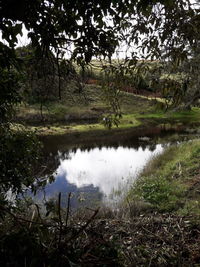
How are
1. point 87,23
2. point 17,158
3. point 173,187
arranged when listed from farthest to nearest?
1. point 173,187
2. point 17,158
3. point 87,23

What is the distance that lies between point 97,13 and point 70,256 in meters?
2.05

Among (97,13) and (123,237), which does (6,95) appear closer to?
(97,13)

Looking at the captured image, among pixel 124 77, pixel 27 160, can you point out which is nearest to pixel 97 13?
pixel 124 77

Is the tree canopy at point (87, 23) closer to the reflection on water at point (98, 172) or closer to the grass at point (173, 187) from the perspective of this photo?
the grass at point (173, 187)

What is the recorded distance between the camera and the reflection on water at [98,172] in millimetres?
12073

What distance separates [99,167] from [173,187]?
7.62 metres

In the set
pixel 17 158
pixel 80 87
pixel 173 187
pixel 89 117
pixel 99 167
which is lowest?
pixel 99 167

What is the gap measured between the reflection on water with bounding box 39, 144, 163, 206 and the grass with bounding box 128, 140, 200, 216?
43.4 inches

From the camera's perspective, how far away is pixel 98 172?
16.0m

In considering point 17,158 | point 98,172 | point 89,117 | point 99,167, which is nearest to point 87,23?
point 17,158

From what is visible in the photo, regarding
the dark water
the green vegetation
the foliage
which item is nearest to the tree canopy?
the green vegetation

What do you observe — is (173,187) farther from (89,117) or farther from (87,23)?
(89,117)

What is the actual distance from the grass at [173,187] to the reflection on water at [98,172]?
1103 millimetres

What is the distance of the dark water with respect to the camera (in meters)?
11.8
